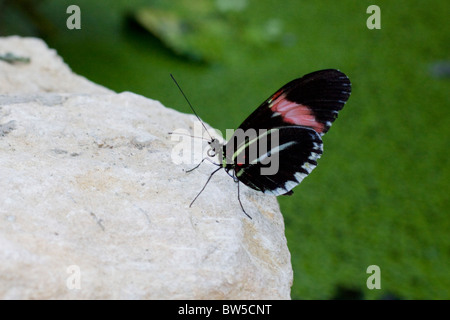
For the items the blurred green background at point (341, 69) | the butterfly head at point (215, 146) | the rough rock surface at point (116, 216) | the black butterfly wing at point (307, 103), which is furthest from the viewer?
the blurred green background at point (341, 69)

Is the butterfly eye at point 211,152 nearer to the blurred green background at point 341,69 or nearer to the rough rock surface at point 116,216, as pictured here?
the rough rock surface at point 116,216

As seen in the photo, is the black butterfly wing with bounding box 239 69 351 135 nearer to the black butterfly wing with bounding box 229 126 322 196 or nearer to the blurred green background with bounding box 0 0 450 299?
the black butterfly wing with bounding box 229 126 322 196

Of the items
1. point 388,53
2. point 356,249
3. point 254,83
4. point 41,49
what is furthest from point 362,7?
point 41,49

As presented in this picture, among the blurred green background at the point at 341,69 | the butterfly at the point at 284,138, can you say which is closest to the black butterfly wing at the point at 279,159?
the butterfly at the point at 284,138

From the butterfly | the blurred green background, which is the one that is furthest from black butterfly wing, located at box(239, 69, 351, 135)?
the blurred green background

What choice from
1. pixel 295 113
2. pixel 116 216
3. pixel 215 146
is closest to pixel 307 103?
pixel 295 113

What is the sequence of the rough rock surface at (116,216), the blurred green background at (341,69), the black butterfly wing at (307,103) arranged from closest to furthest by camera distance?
the rough rock surface at (116,216) → the black butterfly wing at (307,103) → the blurred green background at (341,69)

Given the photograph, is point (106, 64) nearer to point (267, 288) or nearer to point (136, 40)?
point (136, 40)

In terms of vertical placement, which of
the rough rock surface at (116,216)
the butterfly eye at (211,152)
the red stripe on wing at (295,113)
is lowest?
the rough rock surface at (116,216)
